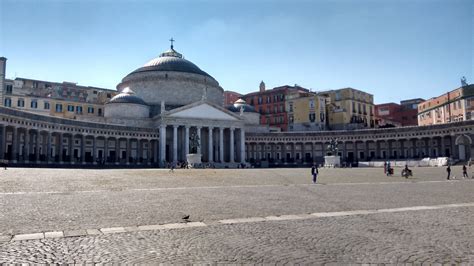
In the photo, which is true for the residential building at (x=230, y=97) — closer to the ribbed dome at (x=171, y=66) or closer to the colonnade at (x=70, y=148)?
the ribbed dome at (x=171, y=66)

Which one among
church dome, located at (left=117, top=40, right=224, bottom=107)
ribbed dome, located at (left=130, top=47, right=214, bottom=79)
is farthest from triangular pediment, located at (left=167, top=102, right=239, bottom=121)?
ribbed dome, located at (left=130, top=47, right=214, bottom=79)

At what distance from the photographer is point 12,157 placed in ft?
164

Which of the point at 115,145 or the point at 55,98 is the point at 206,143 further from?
the point at 55,98

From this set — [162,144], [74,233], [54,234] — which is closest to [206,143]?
[162,144]

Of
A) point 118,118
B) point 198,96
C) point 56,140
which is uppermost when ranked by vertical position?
point 198,96

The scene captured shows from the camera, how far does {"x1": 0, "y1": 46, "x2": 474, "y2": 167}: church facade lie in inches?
2251

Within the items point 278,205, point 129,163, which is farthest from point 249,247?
point 129,163

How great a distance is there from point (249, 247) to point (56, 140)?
6083 cm

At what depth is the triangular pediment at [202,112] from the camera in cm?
7088

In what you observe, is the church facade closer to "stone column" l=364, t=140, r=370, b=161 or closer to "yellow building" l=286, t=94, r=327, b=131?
"stone column" l=364, t=140, r=370, b=161

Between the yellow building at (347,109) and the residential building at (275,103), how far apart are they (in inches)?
257

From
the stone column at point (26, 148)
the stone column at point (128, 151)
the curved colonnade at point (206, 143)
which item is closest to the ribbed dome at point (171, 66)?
the curved colonnade at point (206, 143)

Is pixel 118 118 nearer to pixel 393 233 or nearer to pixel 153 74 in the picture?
pixel 153 74

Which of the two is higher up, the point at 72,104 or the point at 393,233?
the point at 72,104
